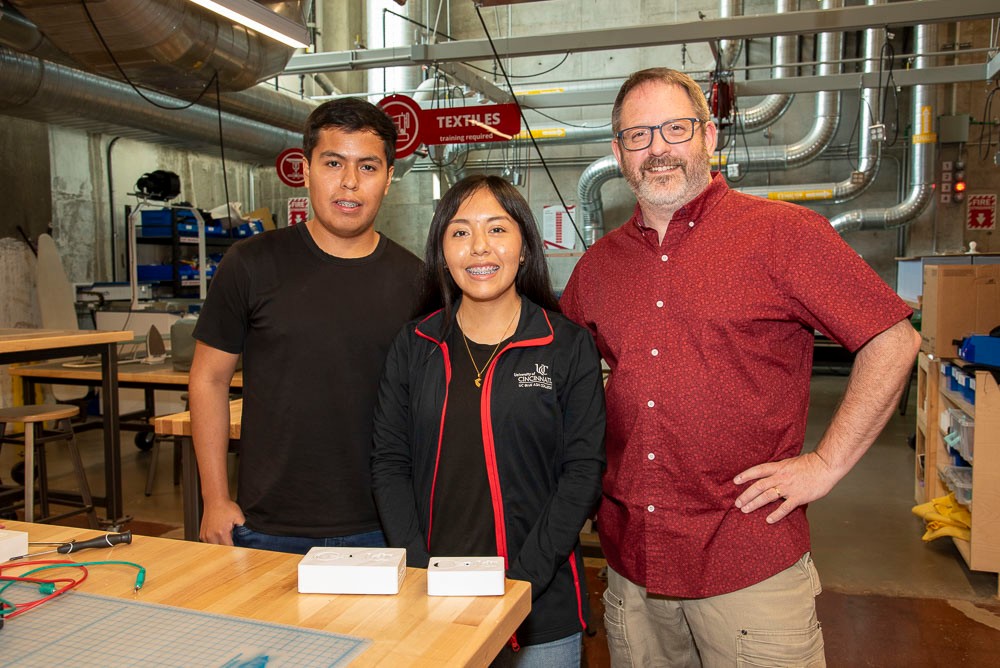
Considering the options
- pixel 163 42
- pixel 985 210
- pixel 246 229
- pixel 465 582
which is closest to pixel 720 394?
pixel 465 582

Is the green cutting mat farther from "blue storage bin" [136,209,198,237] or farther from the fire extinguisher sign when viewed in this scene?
the fire extinguisher sign

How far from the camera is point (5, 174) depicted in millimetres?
7016

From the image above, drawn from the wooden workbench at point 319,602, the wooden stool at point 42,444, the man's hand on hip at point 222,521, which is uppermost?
the wooden workbench at point 319,602

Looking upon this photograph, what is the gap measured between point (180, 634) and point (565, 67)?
10.6 m

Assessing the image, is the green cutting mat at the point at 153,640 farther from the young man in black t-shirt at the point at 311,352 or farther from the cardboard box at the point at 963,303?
the cardboard box at the point at 963,303

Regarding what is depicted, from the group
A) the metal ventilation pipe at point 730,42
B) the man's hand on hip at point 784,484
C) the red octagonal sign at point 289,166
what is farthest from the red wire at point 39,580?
the metal ventilation pipe at point 730,42

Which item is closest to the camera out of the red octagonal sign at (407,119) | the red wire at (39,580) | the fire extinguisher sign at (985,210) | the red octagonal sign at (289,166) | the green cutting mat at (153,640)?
the green cutting mat at (153,640)

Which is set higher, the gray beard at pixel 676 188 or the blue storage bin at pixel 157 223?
the blue storage bin at pixel 157 223

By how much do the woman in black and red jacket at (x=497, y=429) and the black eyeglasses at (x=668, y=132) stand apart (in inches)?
11.1

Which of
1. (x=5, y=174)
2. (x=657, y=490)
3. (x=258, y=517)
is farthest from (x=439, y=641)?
(x=5, y=174)

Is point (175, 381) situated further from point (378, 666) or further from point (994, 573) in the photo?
point (994, 573)

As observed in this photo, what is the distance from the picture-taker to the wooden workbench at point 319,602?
1.01m

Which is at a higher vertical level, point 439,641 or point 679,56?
point 679,56

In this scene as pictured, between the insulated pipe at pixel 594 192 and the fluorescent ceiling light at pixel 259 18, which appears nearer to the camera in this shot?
the fluorescent ceiling light at pixel 259 18
